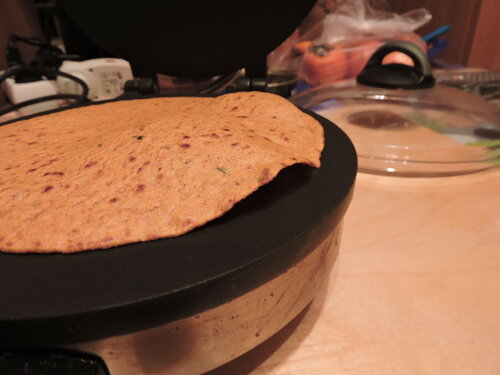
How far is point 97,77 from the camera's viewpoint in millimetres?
1498

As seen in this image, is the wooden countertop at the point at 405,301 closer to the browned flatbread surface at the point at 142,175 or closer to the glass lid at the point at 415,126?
the glass lid at the point at 415,126

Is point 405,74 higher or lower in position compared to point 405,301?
higher

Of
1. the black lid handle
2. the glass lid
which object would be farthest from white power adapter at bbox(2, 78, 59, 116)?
the black lid handle

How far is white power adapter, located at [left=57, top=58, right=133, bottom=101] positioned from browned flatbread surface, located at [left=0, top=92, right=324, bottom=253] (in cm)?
92

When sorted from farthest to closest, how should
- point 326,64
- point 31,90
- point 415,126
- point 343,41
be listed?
point 343,41, point 326,64, point 31,90, point 415,126

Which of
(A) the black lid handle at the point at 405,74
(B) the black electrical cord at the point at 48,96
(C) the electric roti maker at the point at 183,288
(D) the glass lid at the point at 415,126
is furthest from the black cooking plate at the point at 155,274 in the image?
(B) the black electrical cord at the point at 48,96

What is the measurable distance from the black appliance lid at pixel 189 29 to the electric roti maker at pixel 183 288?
20.2 inches

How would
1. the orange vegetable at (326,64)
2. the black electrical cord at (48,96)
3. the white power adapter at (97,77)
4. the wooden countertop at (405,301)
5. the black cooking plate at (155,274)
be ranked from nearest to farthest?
the black cooking plate at (155,274)
the wooden countertop at (405,301)
the black electrical cord at (48,96)
the white power adapter at (97,77)
the orange vegetable at (326,64)

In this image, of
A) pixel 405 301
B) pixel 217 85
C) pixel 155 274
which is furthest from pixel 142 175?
pixel 217 85

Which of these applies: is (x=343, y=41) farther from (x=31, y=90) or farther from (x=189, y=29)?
(x=31, y=90)

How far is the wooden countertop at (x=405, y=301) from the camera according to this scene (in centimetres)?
52

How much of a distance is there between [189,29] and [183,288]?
84 centimetres

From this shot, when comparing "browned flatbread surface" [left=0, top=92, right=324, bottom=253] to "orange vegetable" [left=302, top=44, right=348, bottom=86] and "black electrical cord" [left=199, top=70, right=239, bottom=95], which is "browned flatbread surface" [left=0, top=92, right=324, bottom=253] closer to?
"black electrical cord" [left=199, top=70, right=239, bottom=95]

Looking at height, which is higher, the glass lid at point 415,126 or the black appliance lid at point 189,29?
the black appliance lid at point 189,29
